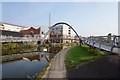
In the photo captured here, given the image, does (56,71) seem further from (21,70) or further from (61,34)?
(61,34)

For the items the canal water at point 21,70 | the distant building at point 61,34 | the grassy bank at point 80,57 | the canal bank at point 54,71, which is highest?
the distant building at point 61,34

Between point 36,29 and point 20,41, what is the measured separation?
48678 mm

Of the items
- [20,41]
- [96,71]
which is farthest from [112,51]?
[20,41]

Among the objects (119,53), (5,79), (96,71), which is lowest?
(5,79)

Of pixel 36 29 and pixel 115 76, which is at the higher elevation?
pixel 36 29

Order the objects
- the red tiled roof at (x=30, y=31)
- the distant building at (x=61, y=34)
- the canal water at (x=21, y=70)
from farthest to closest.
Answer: the red tiled roof at (x=30, y=31) < the distant building at (x=61, y=34) < the canal water at (x=21, y=70)

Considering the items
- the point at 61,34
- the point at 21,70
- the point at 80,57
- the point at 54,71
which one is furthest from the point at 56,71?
the point at 61,34

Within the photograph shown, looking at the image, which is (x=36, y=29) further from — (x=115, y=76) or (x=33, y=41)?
(x=115, y=76)

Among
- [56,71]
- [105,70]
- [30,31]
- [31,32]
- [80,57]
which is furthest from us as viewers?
[30,31]

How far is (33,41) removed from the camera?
78000 mm

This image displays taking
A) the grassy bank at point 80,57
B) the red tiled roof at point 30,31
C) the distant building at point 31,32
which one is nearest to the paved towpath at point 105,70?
the grassy bank at point 80,57

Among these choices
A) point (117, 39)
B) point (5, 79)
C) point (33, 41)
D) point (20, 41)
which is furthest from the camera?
point (33, 41)

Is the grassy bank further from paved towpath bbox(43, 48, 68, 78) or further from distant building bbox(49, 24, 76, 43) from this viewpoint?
distant building bbox(49, 24, 76, 43)

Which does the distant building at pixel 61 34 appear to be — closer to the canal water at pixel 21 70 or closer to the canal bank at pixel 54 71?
the canal water at pixel 21 70
